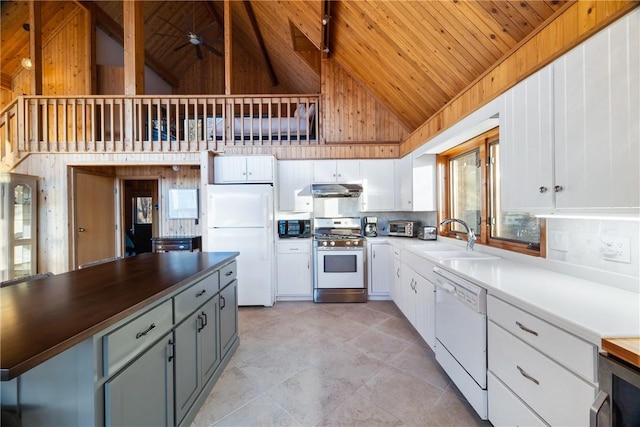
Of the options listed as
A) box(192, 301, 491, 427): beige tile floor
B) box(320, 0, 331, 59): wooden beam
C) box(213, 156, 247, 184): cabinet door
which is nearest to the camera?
box(192, 301, 491, 427): beige tile floor

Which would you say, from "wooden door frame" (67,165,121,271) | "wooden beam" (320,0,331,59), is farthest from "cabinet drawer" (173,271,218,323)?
"wooden door frame" (67,165,121,271)

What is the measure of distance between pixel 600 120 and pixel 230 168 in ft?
12.0

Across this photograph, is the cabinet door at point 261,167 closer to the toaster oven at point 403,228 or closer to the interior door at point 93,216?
the toaster oven at point 403,228

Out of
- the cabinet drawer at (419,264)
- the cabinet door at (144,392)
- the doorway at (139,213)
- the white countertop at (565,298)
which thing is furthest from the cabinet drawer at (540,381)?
the doorway at (139,213)

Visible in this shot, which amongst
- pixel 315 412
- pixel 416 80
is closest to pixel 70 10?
pixel 416 80

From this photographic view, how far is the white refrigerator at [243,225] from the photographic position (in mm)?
3531

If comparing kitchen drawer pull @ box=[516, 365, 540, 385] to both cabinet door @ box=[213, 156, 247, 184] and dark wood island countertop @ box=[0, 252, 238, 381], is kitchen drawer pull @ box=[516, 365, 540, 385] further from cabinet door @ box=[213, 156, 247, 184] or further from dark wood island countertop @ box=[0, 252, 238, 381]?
cabinet door @ box=[213, 156, 247, 184]

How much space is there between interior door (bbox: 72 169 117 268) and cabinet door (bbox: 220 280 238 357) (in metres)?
3.77

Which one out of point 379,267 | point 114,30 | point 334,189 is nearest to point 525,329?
point 379,267

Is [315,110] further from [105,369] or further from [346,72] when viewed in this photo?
[105,369]

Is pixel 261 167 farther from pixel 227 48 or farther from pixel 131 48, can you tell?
pixel 131 48

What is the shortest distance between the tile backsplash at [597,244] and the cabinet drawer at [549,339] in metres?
0.62

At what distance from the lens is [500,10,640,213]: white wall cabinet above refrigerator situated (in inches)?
40.2

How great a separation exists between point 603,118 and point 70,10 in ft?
26.3
